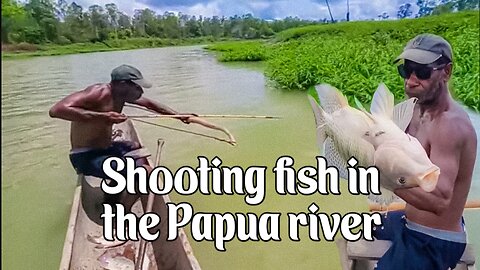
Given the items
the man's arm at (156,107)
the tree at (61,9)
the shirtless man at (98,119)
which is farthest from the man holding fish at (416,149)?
the tree at (61,9)

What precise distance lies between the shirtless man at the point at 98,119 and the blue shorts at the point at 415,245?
0.58 m

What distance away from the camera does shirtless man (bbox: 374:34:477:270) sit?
123 cm

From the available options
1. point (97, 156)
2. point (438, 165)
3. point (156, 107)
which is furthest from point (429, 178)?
point (97, 156)

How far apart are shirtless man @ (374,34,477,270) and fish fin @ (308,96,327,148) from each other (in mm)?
191

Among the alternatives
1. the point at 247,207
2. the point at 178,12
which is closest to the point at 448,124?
the point at 247,207

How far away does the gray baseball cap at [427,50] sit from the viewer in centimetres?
124

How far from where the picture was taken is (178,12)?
1.27m

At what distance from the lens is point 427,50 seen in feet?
4.11

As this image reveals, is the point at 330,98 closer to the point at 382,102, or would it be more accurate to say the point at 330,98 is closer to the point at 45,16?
the point at 382,102

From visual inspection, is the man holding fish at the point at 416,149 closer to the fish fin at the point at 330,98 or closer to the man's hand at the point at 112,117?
the fish fin at the point at 330,98

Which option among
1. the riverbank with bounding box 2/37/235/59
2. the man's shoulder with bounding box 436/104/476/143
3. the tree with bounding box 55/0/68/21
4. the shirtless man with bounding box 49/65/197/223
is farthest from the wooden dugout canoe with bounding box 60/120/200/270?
the man's shoulder with bounding box 436/104/476/143

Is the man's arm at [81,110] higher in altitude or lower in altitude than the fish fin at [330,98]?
lower

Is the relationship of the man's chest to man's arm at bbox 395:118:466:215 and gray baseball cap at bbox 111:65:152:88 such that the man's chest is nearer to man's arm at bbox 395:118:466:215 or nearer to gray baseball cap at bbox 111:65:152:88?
man's arm at bbox 395:118:466:215

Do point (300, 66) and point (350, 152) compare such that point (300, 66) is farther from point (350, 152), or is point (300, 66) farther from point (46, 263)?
point (46, 263)
